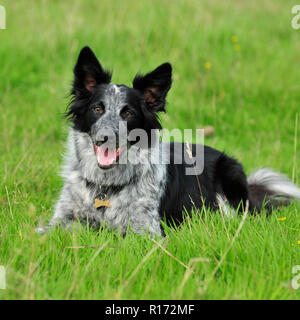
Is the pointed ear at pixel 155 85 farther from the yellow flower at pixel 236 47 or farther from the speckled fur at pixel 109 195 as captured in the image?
the yellow flower at pixel 236 47

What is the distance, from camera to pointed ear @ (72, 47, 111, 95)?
15.1ft

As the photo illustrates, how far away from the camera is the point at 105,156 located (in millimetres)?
4449

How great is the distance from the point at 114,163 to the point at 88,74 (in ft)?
3.38

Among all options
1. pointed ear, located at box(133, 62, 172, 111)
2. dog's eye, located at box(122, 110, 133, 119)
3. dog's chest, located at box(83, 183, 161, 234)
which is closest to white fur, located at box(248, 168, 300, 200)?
dog's chest, located at box(83, 183, 161, 234)

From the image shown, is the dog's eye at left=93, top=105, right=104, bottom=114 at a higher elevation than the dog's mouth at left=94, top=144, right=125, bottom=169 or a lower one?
higher

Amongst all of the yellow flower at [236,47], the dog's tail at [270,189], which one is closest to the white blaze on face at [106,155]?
the dog's tail at [270,189]

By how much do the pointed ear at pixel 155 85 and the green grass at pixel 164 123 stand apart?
133cm

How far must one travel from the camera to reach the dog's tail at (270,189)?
5641 mm

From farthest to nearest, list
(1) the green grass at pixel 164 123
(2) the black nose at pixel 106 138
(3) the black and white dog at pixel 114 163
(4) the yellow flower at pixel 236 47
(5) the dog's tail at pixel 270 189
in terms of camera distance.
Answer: (4) the yellow flower at pixel 236 47, (5) the dog's tail at pixel 270 189, (3) the black and white dog at pixel 114 163, (2) the black nose at pixel 106 138, (1) the green grass at pixel 164 123

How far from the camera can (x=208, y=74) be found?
346 inches

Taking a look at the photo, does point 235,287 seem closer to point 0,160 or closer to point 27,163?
point 27,163

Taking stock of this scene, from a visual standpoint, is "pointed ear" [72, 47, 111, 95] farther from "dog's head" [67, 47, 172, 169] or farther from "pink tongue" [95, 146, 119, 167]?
"pink tongue" [95, 146, 119, 167]

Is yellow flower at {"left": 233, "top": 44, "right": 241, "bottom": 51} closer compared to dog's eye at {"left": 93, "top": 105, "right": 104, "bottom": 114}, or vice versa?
dog's eye at {"left": 93, "top": 105, "right": 104, "bottom": 114}

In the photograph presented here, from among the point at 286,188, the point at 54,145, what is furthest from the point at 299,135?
the point at 54,145
